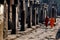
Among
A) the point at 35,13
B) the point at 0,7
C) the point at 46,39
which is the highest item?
the point at 0,7

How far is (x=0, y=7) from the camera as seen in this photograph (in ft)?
6.80

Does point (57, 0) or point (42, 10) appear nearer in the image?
point (42, 10)

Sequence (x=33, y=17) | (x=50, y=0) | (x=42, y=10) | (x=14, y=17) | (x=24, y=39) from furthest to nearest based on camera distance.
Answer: (x=50, y=0), (x=42, y=10), (x=33, y=17), (x=14, y=17), (x=24, y=39)

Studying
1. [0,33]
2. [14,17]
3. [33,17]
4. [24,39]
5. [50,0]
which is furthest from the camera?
[50,0]

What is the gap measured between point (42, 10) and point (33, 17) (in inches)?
146

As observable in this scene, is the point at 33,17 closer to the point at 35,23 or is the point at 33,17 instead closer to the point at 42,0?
the point at 35,23

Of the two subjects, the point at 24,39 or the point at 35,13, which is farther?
the point at 35,13

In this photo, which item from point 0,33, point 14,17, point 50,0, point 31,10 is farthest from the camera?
point 50,0

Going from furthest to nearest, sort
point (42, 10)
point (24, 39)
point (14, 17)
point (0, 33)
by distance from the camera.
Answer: point (42, 10) → point (14, 17) → point (24, 39) → point (0, 33)

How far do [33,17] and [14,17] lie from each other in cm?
515

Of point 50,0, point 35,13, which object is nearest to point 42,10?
point 35,13

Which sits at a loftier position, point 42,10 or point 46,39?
point 42,10

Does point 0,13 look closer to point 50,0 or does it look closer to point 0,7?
point 0,7

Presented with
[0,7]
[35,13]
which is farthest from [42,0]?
[0,7]
